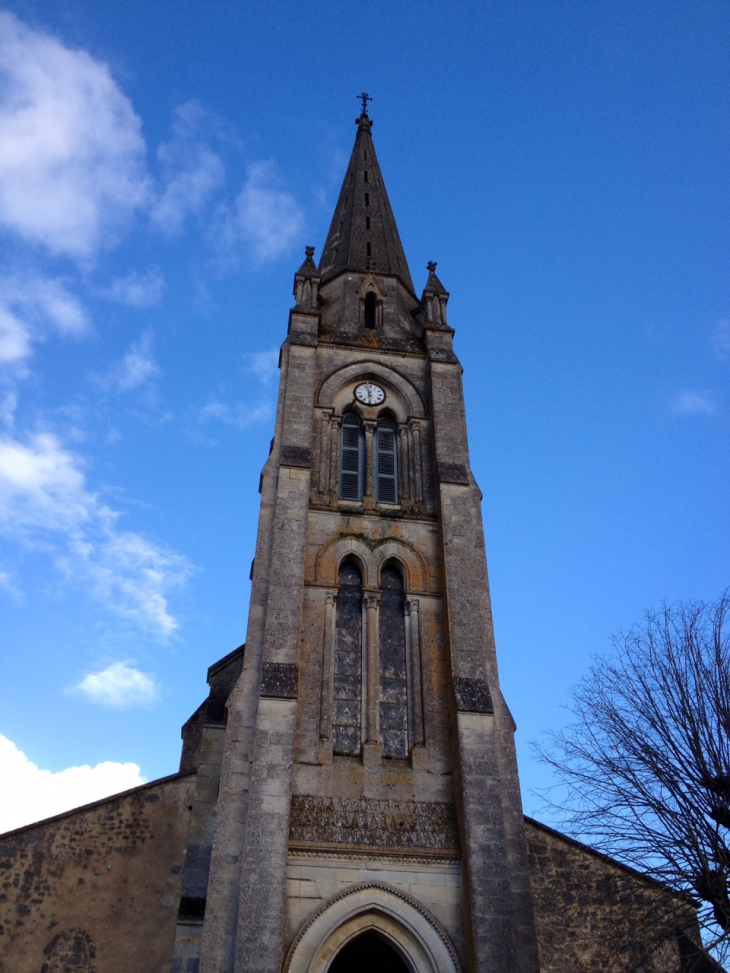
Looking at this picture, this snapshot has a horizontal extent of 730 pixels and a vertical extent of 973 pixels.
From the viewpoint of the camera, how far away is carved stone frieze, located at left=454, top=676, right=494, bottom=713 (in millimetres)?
15844

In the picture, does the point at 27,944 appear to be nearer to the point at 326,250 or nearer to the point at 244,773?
the point at 244,773

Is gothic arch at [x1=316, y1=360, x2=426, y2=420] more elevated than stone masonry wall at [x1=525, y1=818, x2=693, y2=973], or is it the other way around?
gothic arch at [x1=316, y1=360, x2=426, y2=420]

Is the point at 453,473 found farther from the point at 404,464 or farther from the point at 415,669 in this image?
the point at 415,669

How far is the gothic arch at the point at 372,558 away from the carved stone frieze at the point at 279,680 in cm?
229

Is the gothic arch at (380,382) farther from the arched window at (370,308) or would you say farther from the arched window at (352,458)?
the arched window at (370,308)

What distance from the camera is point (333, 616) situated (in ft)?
56.7

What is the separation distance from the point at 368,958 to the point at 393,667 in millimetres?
5081

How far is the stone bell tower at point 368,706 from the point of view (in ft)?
45.6

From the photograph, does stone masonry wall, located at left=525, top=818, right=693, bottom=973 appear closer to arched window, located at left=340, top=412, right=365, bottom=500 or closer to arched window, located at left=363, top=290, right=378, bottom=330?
arched window, located at left=340, top=412, right=365, bottom=500

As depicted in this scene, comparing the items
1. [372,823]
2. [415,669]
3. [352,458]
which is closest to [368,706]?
[415,669]

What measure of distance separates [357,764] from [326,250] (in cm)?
1611

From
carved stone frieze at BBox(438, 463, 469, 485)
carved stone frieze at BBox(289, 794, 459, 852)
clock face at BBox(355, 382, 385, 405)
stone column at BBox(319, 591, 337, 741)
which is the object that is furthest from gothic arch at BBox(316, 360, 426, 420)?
carved stone frieze at BBox(289, 794, 459, 852)

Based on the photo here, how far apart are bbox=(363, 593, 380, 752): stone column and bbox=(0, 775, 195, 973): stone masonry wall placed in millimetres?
3627

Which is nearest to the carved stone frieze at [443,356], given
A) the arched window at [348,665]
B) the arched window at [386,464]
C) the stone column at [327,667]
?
the arched window at [386,464]
